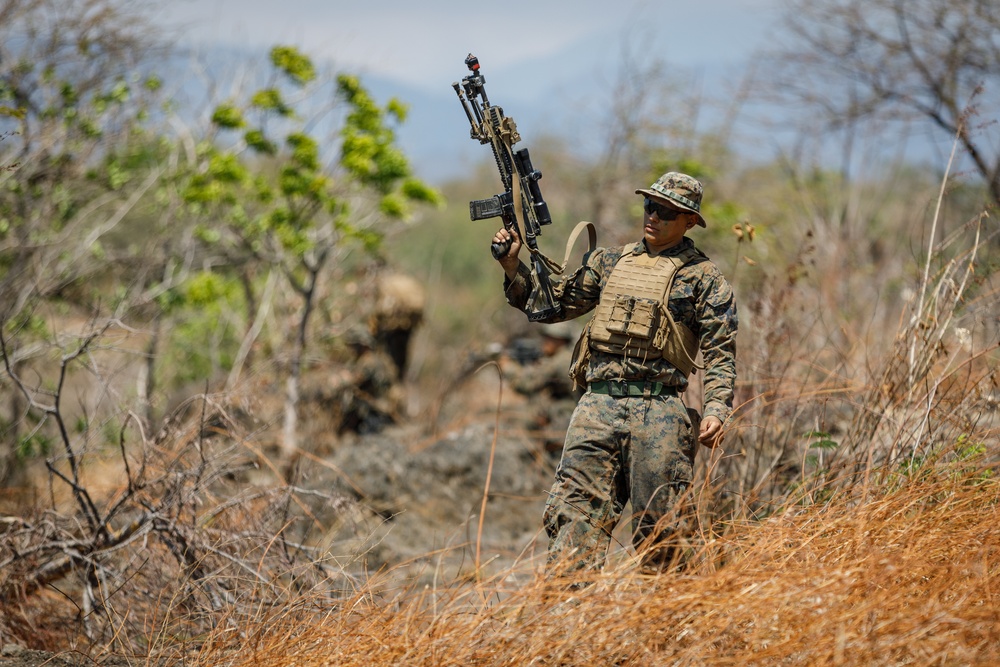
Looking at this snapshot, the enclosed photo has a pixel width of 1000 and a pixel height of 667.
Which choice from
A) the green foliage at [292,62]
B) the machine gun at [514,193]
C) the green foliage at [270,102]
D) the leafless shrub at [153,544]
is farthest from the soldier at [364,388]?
the machine gun at [514,193]

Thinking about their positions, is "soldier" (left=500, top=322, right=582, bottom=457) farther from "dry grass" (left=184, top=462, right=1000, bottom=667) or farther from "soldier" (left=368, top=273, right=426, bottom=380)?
"dry grass" (left=184, top=462, right=1000, bottom=667)

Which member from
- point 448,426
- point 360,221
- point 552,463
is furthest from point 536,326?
point 552,463

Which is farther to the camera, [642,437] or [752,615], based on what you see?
[642,437]

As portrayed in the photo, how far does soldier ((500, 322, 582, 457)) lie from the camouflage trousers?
5436 millimetres

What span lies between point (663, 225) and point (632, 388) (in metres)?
0.67

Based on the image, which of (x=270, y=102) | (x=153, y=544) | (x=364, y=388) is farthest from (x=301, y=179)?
(x=153, y=544)

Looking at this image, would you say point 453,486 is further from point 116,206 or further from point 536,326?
point 116,206

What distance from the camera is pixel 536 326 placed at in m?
12.3

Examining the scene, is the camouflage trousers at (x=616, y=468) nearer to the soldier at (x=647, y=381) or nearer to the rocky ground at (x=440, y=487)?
the soldier at (x=647, y=381)

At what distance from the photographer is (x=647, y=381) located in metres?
3.91

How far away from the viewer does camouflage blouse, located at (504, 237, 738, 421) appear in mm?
3879

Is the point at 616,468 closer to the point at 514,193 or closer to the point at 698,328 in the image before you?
the point at 698,328

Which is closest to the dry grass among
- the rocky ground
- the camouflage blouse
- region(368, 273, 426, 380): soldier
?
the camouflage blouse

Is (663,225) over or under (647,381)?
over
